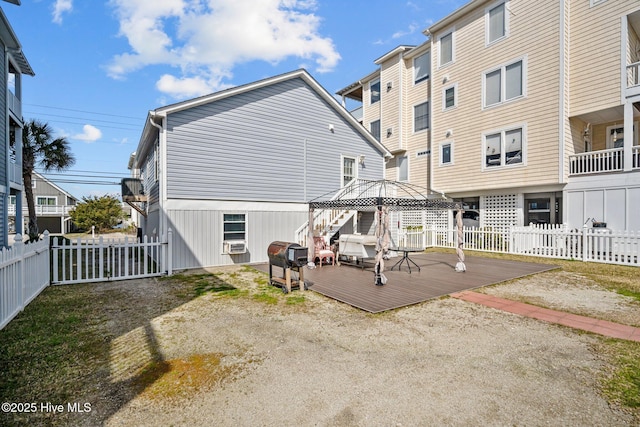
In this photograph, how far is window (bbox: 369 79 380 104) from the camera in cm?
2145

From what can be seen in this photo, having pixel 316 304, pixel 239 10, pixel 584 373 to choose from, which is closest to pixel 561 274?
pixel 584 373

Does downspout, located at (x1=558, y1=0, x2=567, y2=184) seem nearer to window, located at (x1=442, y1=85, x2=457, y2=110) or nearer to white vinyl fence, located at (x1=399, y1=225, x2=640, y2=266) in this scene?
white vinyl fence, located at (x1=399, y1=225, x2=640, y2=266)

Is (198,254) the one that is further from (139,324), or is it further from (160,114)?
(139,324)

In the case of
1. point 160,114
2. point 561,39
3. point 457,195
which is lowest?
point 457,195

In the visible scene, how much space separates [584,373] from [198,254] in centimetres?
984

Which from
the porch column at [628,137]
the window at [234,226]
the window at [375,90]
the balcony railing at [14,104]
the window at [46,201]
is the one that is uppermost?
the window at [375,90]

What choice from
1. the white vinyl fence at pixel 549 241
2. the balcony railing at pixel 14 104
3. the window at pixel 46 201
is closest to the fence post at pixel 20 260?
the balcony railing at pixel 14 104

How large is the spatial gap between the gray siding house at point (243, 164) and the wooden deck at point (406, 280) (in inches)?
76.0

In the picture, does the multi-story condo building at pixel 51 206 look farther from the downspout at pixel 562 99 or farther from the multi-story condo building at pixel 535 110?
the downspout at pixel 562 99

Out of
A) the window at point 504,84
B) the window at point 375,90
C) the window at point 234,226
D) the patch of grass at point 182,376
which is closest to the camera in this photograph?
the patch of grass at point 182,376

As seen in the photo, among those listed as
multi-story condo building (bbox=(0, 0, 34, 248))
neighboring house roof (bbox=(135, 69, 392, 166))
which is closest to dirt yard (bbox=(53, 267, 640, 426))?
neighboring house roof (bbox=(135, 69, 392, 166))

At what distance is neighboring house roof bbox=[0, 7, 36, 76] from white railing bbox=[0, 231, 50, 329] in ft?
28.1

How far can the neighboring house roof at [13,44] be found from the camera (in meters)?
10.2

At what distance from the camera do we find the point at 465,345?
4078 millimetres
